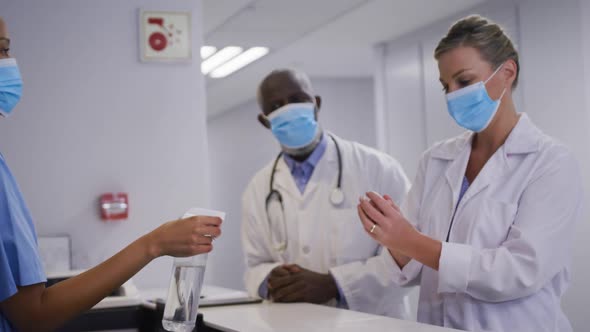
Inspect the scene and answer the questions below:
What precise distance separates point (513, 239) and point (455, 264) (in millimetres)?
165

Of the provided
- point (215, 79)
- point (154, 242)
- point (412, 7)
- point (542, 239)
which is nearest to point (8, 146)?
point (154, 242)

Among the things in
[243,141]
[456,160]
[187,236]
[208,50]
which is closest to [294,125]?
[456,160]

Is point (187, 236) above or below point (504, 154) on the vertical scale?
below

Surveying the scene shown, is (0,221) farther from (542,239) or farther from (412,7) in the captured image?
(412,7)

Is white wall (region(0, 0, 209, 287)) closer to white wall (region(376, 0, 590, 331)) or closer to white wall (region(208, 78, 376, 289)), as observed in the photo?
white wall (region(376, 0, 590, 331))

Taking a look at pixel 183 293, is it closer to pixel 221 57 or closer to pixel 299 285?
pixel 299 285

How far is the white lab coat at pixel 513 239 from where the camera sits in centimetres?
179

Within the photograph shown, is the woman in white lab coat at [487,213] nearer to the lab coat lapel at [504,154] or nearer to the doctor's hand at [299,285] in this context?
the lab coat lapel at [504,154]

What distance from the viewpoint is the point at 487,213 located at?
1.90 meters

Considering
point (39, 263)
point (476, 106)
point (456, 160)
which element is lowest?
point (39, 263)

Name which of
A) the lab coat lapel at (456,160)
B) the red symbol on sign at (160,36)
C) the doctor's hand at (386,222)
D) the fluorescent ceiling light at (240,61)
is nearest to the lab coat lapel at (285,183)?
the lab coat lapel at (456,160)

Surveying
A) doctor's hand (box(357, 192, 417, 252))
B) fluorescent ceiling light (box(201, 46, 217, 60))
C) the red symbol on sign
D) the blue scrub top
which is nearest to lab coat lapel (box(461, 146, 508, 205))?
A: doctor's hand (box(357, 192, 417, 252))

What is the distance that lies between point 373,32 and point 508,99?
3.35m

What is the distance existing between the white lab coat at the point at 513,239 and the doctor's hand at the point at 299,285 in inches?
18.2
